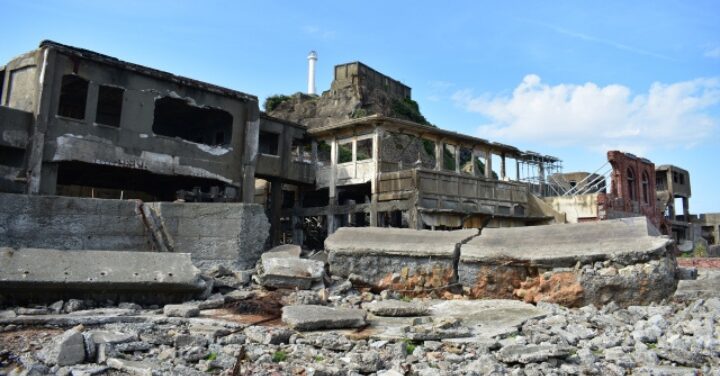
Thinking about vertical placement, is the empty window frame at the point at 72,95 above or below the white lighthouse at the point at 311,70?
below

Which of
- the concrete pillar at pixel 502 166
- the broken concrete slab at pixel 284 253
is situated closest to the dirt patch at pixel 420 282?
the broken concrete slab at pixel 284 253

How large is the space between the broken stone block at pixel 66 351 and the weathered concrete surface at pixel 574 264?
4799mm

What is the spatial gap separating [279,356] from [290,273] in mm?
3091

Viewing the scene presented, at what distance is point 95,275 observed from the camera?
666 cm

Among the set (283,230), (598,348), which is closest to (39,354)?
(598,348)

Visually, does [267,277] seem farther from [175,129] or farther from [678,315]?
[175,129]

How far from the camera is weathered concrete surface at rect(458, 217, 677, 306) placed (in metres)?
6.55

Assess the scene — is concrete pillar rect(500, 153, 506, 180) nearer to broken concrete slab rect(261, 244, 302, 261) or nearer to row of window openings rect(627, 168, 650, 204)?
row of window openings rect(627, 168, 650, 204)

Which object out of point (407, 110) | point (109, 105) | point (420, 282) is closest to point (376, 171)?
point (109, 105)

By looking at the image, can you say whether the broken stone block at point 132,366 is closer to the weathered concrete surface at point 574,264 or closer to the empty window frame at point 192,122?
the weathered concrete surface at point 574,264

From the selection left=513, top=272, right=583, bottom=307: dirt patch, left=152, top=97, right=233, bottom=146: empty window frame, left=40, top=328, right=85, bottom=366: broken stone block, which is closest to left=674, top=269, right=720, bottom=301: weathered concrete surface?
left=513, top=272, right=583, bottom=307: dirt patch

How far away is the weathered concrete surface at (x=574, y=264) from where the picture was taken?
6.55 m

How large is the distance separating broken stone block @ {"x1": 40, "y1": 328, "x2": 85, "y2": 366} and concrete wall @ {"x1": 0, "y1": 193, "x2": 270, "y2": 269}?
13.8 feet

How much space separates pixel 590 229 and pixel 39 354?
21.2 ft
